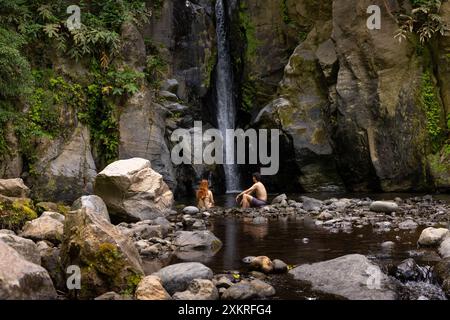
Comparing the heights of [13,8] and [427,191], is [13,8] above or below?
above

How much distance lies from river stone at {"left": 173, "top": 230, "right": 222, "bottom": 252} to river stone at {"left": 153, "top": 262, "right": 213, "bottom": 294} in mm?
2410

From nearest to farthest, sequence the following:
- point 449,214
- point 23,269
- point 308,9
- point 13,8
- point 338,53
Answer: point 23,269, point 449,214, point 13,8, point 338,53, point 308,9

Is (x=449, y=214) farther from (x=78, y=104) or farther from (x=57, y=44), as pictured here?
(x=57, y=44)

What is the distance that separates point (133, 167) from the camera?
1280cm

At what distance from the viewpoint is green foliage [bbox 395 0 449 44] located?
1722cm

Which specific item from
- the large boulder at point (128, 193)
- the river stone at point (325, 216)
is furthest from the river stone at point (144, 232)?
the river stone at point (325, 216)

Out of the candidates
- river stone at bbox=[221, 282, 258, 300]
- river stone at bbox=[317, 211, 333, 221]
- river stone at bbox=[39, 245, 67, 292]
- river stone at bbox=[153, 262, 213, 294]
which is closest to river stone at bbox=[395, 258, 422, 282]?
river stone at bbox=[221, 282, 258, 300]

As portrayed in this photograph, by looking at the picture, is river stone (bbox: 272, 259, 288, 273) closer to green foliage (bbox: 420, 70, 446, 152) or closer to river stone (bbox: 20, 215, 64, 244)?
river stone (bbox: 20, 215, 64, 244)

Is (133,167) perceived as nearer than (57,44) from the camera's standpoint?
Yes

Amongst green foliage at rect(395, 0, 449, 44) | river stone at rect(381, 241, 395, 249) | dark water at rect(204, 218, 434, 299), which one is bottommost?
dark water at rect(204, 218, 434, 299)

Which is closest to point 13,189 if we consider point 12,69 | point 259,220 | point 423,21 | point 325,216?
point 12,69

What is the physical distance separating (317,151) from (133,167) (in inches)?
392
